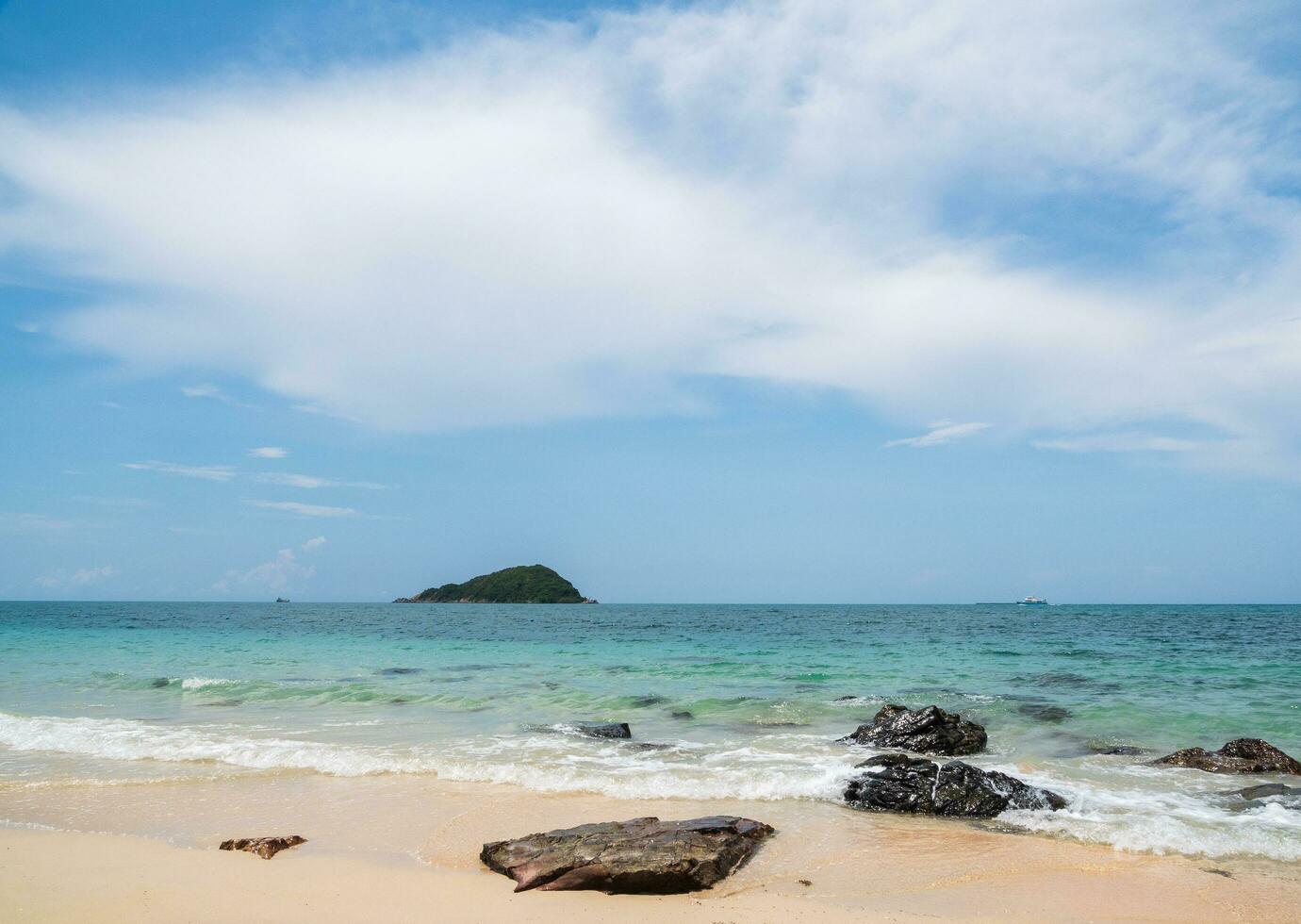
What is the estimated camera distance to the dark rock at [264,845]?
7828mm

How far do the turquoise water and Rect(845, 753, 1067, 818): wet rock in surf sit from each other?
320 mm

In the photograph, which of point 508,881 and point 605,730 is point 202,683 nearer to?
point 605,730

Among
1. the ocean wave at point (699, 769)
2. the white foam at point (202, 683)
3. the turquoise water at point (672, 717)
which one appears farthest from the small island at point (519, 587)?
the ocean wave at point (699, 769)

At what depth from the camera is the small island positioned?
155 meters

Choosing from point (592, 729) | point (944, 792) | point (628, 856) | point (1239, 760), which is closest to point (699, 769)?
point (944, 792)

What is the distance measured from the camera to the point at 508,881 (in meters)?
7.14

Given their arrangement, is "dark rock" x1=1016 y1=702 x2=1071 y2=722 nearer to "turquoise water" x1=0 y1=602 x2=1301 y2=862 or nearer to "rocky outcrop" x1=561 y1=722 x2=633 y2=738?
"turquoise water" x1=0 y1=602 x2=1301 y2=862

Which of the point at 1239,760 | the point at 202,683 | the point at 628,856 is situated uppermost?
the point at 628,856

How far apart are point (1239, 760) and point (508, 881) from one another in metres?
11.6

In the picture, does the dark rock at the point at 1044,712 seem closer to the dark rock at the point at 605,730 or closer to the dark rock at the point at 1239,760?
the dark rock at the point at 1239,760

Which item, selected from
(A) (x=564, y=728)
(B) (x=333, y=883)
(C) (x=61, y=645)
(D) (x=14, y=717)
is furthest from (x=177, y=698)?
(C) (x=61, y=645)

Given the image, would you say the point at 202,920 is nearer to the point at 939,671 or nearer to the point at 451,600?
the point at 939,671

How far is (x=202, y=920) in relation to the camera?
20.4 feet

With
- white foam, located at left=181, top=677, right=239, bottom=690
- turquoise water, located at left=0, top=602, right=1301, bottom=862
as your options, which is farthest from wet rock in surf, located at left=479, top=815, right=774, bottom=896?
white foam, located at left=181, top=677, right=239, bottom=690
